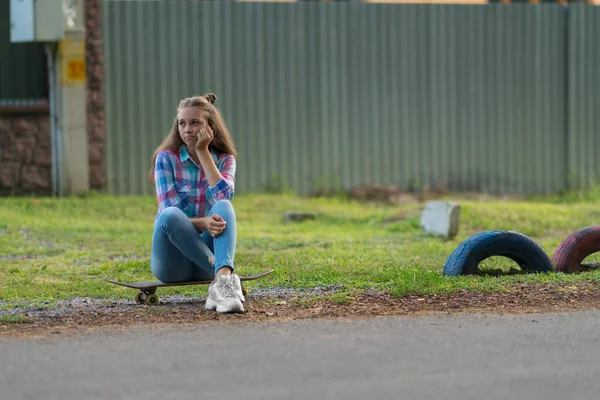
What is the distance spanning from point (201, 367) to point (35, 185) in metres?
9.56

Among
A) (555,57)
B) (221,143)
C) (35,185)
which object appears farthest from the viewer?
(555,57)

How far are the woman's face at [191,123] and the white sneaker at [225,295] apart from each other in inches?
36.6

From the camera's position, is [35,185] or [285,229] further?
[35,185]

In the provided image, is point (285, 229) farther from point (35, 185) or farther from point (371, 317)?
point (371, 317)

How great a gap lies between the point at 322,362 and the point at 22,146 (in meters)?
9.66

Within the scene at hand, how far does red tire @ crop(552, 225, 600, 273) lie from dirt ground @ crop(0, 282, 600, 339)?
77cm

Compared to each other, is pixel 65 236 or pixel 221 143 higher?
pixel 221 143

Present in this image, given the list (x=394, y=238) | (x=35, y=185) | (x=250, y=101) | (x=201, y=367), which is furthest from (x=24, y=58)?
(x=201, y=367)

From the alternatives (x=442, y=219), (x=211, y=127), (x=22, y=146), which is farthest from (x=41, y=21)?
(x=211, y=127)

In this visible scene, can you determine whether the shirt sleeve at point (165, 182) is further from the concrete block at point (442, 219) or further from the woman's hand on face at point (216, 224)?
the concrete block at point (442, 219)

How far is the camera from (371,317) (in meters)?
5.99

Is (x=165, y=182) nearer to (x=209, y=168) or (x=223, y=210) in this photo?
(x=209, y=168)

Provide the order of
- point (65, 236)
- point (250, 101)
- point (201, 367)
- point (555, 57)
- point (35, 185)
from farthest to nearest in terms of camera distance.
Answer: point (555, 57) → point (250, 101) → point (35, 185) → point (65, 236) → point (201, 367)

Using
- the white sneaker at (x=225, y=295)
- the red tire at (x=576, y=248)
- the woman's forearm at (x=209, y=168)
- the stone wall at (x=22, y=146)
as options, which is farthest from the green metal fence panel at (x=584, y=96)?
the white sneaker at (x=225, y=295)
